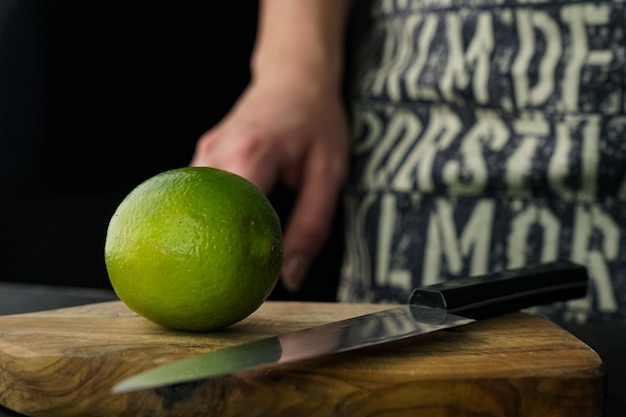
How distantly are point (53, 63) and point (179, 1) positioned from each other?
1.10 feet

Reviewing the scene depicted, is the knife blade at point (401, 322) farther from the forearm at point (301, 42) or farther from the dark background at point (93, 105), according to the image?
the dark background at point (93, 105)

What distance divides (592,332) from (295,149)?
0.56 m

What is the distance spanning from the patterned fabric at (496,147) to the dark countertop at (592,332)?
23 centimetres

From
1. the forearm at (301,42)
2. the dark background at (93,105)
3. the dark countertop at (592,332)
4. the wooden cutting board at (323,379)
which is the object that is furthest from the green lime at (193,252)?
the dark background at (93,105)

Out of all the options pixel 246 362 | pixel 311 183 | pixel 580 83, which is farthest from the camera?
pixel 311 183

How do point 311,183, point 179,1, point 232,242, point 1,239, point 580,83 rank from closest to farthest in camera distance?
point 232,242, point 580,83, point 311,183, point 179,1, point 1,239

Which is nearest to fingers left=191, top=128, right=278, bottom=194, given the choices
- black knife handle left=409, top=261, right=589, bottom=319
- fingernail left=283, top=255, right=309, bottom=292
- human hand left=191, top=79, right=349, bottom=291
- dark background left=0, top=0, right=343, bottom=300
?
human hand left=191, top=79, right=349, bottom=291

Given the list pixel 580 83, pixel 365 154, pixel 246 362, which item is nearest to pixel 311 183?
pixel 365 154

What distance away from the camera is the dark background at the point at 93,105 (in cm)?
191

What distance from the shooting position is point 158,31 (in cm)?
193

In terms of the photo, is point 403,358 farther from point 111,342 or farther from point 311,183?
point 311,183

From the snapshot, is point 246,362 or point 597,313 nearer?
point 246,362

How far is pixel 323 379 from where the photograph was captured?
0.59 metres

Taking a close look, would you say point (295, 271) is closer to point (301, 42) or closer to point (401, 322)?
point (301, 42)
